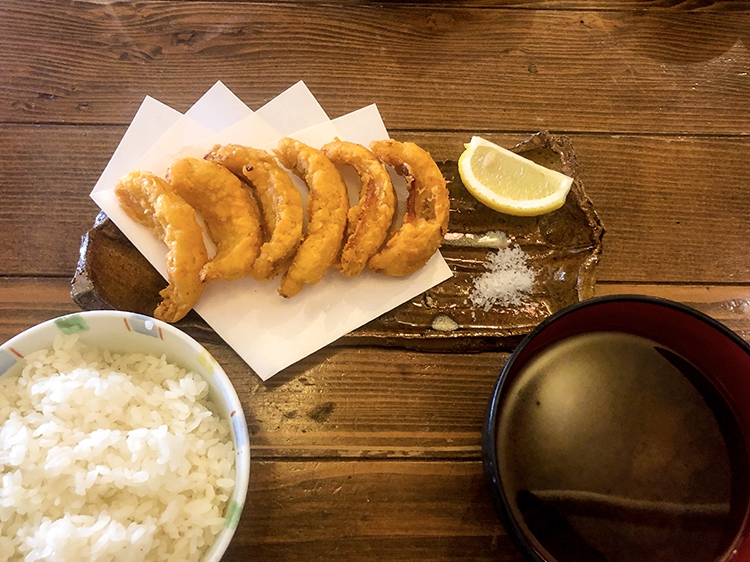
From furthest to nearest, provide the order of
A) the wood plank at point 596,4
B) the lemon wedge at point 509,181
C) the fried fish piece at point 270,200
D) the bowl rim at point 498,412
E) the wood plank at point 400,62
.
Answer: the wood plank at point 596,4
the wood plank at point 400,62
the lemon wedge at point 509,181
the fried fish piece at point 270,200
the bowl rim at point 498,412

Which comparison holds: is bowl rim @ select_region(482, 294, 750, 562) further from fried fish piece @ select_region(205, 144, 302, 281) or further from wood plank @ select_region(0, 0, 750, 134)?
wood plank @ select_region(0, 0, 750, 134)

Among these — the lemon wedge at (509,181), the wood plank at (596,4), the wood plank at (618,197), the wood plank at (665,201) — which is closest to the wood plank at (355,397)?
the wood plank at (618,197)

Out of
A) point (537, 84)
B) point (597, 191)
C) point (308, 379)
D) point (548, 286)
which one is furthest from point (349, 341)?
point (537, 84)

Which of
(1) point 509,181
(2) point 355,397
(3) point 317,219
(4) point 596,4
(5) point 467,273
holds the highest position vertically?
(4) point 596,4

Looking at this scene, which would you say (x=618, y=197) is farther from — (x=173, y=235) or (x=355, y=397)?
(x=173, y=235)

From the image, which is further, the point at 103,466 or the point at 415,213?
the point at 415,213

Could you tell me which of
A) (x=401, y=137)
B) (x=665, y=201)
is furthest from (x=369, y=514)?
(x=665, y=201)

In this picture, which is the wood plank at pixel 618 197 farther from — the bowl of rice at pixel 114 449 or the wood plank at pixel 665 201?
the bowl of rice at pixel 114 449
